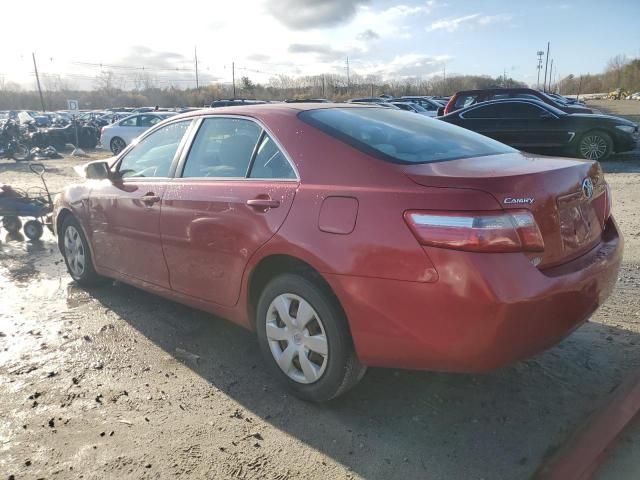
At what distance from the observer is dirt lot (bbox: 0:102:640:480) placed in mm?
2549

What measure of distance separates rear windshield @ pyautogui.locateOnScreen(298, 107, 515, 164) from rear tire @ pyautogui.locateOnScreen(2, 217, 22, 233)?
6.34 m

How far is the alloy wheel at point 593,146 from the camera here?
40.4 feet

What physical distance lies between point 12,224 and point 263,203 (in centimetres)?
642

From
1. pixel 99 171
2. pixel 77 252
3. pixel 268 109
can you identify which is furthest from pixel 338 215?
pixel 77 252

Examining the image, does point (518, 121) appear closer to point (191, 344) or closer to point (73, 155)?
point (191, 344)

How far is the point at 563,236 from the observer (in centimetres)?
256

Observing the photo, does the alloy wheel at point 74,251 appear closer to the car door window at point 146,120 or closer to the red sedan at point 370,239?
the red sedan at point 370,239

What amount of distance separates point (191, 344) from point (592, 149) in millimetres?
11489

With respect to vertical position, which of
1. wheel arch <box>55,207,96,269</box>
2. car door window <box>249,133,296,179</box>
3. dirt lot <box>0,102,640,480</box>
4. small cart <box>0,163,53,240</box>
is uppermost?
car door window <box>249,133,296,179</box>

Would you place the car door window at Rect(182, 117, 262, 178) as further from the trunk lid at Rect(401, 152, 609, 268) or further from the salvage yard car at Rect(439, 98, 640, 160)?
the salvage yard car at Rect(439, 98, 640, 160)

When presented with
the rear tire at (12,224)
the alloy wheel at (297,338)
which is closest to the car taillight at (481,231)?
the alloy wheel at (297,338)

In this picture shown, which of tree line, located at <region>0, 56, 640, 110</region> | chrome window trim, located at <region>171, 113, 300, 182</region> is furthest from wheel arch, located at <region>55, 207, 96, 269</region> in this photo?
tree line, located at <region>0, 56, 640, 110</region>

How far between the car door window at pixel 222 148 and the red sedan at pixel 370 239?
0.01 m

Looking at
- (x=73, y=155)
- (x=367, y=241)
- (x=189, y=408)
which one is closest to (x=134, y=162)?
(x=189, y=408)
